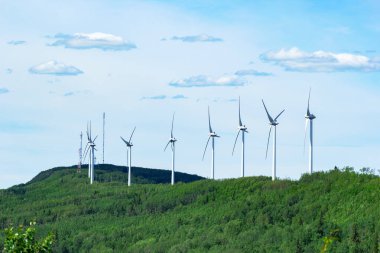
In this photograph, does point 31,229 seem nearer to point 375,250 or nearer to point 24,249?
point 24,249

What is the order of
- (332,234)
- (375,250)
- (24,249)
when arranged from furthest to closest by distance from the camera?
1. (375,250)
2. (24,249)
3. (332,234)

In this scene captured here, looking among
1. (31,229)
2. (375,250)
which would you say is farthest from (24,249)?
(375,250)

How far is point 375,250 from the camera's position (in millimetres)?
198250

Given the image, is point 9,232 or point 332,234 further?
point 9,232

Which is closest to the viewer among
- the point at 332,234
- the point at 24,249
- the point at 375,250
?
the point at 332,234

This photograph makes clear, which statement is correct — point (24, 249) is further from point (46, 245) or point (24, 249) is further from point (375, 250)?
point (375, 250)

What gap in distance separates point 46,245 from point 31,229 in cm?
110

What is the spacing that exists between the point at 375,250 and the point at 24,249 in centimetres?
14637

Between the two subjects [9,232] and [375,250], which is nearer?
[9,232]

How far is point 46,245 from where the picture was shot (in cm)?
5825

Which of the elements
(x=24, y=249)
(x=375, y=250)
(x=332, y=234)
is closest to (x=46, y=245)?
(x=24, y=249)

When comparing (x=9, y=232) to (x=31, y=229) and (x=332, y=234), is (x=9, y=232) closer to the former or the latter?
(x=31, y=229)

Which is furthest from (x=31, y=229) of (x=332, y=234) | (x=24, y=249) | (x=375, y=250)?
(x=375, y=250)

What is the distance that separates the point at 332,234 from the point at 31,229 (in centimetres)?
1473
